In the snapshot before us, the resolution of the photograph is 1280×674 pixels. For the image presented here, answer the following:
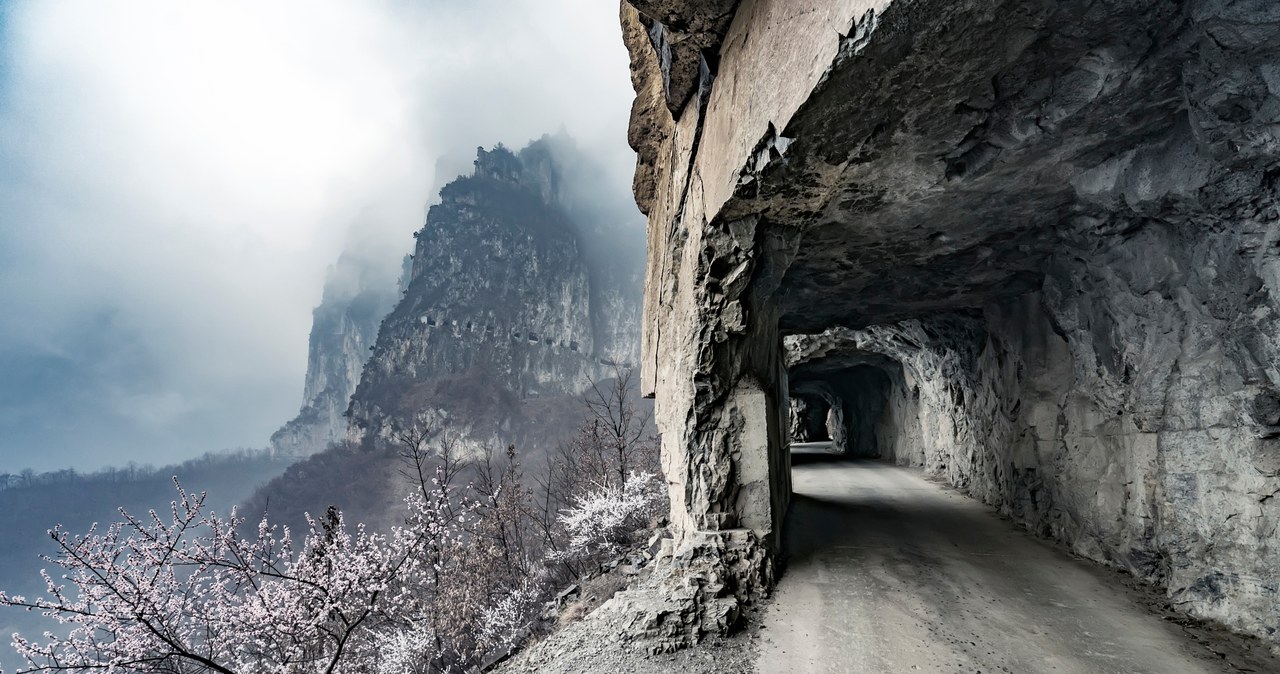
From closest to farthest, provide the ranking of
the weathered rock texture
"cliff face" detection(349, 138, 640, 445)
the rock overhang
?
the rock overhang < the weathered rock texture < "cliff face" detection(349, 138, 640, 445)

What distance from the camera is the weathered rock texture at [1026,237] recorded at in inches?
153

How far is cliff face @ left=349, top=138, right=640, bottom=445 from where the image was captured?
69188mm

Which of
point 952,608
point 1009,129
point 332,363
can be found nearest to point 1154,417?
point 952,608

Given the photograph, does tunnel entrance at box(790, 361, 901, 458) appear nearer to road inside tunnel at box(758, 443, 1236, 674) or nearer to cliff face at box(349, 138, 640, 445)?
road inside tunnel at box(758, 443, 1236, 674)

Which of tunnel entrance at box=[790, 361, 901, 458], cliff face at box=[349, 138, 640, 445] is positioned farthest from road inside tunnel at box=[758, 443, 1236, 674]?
cliff face at box=[349, 138, 640, 445]

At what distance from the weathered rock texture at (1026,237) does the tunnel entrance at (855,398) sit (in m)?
10.5

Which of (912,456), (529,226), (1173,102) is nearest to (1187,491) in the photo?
(1173,102)

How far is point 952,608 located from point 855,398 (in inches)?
748

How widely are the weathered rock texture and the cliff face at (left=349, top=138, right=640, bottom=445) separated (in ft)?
194

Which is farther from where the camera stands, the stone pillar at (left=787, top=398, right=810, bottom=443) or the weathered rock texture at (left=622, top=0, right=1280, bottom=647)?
the stone pillar at (left=787, top=398, right=810, bottom=443)

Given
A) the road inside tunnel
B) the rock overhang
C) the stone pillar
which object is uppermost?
the rock overhang

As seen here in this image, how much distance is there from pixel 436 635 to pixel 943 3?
50.8 ft

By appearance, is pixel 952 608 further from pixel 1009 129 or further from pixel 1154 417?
pixel 1009 129

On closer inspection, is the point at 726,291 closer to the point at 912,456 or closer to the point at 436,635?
the point at 436,635
